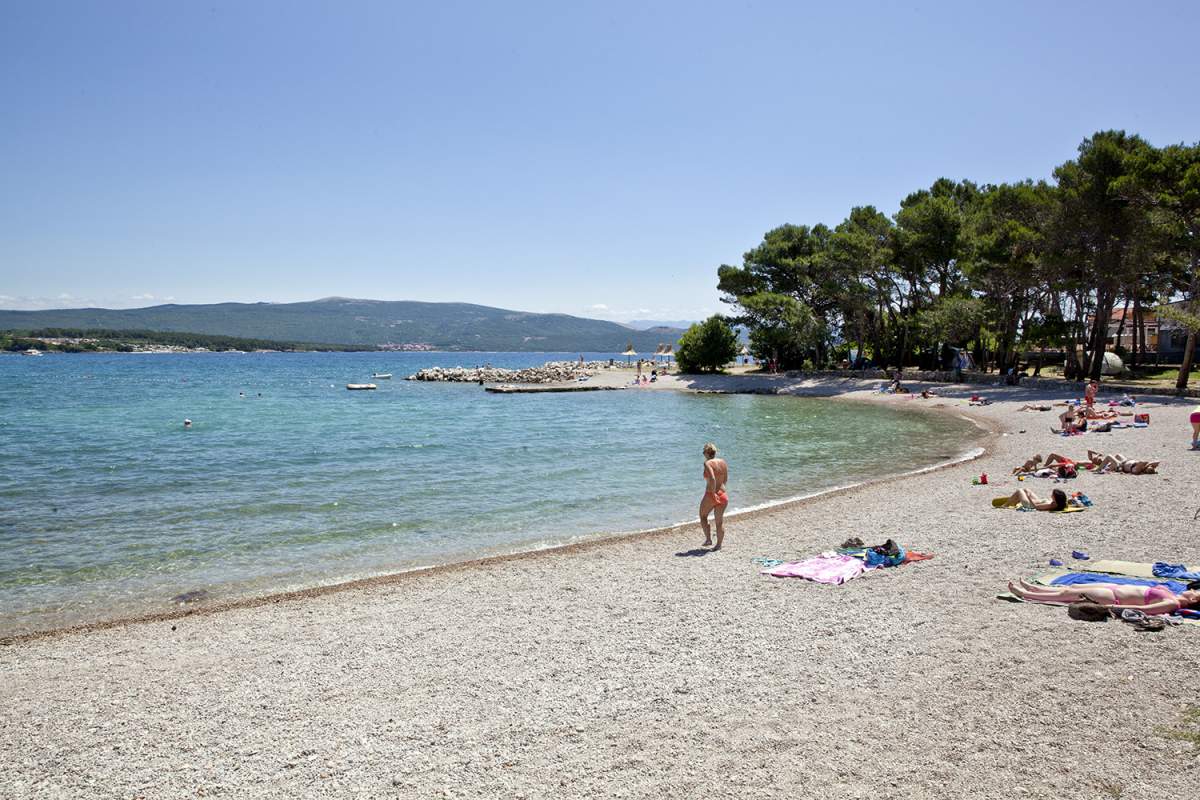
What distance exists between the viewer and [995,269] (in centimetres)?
4225

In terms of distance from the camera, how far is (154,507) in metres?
16.1

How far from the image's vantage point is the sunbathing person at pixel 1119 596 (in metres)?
7.29

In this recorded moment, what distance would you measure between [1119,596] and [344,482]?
17.1 metres

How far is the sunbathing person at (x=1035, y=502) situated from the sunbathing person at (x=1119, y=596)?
544 cm

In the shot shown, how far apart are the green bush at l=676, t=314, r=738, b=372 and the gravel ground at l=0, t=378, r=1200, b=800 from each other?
2131 inches

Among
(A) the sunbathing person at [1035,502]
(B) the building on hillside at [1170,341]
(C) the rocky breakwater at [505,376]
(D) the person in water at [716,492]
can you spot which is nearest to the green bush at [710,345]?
(C) the rocky breakwater at [505,376]

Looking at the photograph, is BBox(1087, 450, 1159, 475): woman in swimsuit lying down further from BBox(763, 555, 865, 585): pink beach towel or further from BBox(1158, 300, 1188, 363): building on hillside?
BBox(1158, 300, 1188, 363): building on hillside

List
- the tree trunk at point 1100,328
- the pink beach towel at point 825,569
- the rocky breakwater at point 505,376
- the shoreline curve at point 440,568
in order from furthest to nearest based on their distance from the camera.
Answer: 1. the rocky breakwater at point 505,376
2. the tree trunk at point 1100,328
3. the pink beach towel at point 825,569
4. the shoreline curve at point 440,568

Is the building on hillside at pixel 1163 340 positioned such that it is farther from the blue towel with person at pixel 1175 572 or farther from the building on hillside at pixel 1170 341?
the blue towel with person at pixel 1175 572

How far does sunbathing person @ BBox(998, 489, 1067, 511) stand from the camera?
12.9 meters

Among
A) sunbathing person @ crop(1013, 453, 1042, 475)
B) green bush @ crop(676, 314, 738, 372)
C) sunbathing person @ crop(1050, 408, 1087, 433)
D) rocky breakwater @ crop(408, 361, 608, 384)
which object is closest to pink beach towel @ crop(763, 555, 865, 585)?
sunbathing person @ crop(1013, 453, 1042, 475)

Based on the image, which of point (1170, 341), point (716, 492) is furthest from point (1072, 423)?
point (1170, 341)

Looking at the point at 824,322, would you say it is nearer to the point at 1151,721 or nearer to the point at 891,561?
the point at 891,561

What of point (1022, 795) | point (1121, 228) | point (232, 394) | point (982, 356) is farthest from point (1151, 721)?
point (232, 394)
